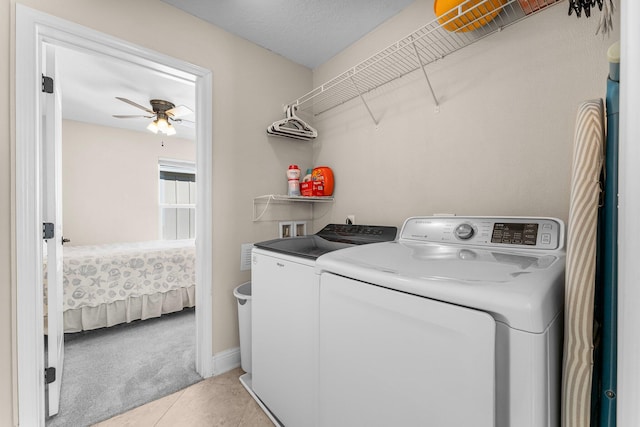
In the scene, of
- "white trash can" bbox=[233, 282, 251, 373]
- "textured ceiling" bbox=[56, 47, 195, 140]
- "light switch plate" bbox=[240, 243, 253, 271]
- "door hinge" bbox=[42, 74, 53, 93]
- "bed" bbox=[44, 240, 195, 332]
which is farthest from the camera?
"bed" bbox=[44, 240, 195, 332]

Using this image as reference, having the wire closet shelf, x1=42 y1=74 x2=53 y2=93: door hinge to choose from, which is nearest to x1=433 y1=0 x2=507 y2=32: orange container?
the wire closet shelf

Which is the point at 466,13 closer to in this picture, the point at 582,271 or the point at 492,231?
A: the point at 492,231

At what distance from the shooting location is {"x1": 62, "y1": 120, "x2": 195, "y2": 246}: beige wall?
3.80m

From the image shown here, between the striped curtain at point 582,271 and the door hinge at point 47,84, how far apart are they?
2283mm

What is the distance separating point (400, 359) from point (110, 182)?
4.97m

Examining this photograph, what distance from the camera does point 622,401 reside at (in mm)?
463

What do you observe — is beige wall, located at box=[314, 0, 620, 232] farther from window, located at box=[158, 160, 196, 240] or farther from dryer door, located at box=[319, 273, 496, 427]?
window, located at box=[158, 160, 196, 240]

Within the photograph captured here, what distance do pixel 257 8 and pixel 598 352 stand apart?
7.46 feet

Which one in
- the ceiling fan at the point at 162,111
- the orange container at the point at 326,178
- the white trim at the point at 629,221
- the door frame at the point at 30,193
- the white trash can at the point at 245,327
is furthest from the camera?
the ceiling fan at the point at 162,111

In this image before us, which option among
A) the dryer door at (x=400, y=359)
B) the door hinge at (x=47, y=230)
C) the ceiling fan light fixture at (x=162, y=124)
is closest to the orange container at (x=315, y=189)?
the dryer door at (x=400, y=359)

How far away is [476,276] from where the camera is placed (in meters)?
0.71

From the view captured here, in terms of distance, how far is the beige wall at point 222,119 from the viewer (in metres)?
1.23

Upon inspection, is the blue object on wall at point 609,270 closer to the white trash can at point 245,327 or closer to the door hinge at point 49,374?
the white trash can at point 245,327

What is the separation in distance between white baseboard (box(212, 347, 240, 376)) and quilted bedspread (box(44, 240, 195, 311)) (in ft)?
Result: 4.82
